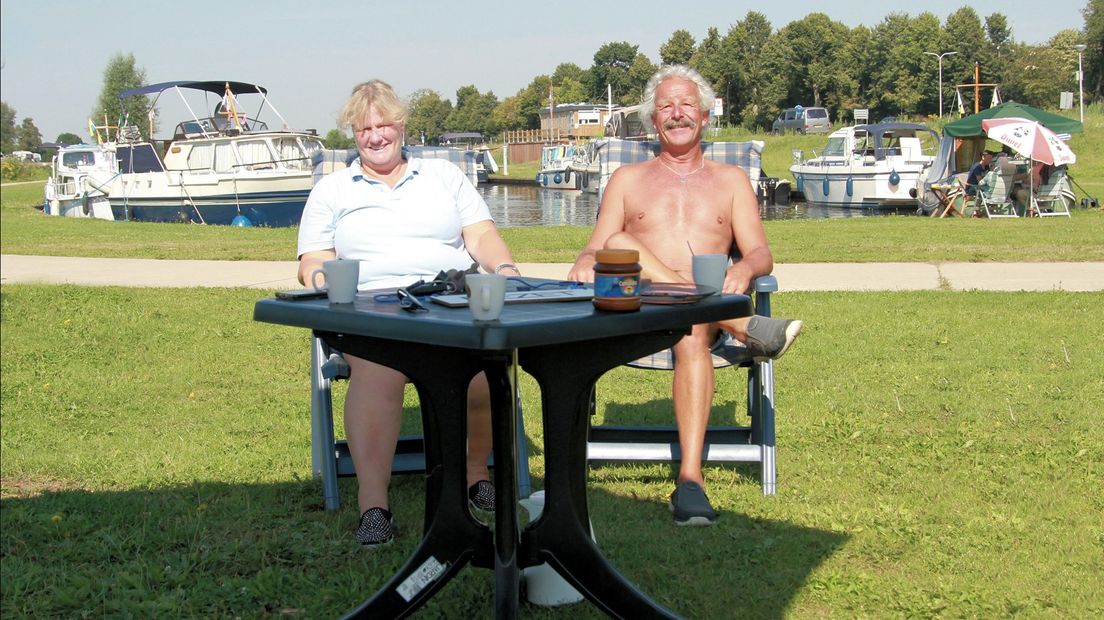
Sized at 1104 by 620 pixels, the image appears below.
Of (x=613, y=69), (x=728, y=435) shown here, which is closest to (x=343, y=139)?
(x=728, y=435)

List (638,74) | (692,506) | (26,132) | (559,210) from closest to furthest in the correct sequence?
(692,506) < (26,132) < (559,210) < (638,74)

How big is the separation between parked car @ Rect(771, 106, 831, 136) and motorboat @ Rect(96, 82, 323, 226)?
31.8 metres

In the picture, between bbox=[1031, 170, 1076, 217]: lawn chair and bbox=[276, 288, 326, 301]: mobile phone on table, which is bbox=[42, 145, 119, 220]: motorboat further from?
bbox=[276, 288, 326, 301]: mobile phone on table

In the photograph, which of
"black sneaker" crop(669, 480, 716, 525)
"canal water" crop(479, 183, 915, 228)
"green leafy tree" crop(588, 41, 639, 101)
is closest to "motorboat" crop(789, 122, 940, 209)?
"canal water" crop(479, 183, 915, 228)

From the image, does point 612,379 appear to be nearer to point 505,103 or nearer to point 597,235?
point 597,235

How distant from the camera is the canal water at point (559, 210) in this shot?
23500 mm

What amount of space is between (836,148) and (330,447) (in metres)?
23.5

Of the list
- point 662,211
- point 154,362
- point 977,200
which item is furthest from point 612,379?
point 977,200

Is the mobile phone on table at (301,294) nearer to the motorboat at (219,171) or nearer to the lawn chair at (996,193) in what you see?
the lawn chair at (996,193)

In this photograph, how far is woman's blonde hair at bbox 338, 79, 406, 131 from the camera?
12.1ft

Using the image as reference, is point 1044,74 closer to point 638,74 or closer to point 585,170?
Answer: point 585,170

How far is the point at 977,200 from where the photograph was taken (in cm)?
1689

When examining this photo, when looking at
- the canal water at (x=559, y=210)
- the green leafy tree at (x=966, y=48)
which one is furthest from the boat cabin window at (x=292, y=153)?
the green leafy tree at (x=966, y=48)

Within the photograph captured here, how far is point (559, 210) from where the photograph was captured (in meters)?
29.1
